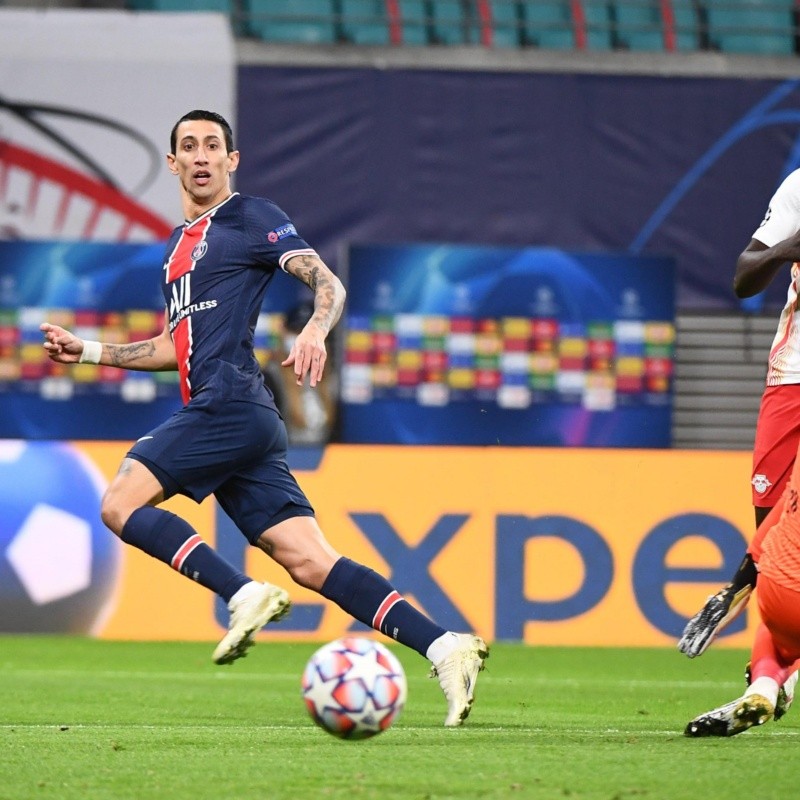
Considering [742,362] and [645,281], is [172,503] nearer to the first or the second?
[645,281]

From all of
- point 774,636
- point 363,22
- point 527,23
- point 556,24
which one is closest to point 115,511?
point 774,636

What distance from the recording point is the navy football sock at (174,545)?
17.7 ft

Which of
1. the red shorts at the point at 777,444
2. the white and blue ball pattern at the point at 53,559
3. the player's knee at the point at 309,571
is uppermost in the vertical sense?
the red shorts at the point at 777,444

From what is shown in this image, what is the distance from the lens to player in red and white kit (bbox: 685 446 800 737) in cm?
480

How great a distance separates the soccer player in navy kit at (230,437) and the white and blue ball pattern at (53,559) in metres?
4.52

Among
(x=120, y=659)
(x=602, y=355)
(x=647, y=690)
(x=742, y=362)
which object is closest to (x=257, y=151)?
(x=602, y=355)

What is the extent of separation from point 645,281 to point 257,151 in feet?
11.5

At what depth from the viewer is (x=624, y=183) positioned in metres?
14.9

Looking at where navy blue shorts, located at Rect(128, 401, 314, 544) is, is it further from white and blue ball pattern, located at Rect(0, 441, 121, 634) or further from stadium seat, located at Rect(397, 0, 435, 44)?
stadium seat, located at Rect(397, 0, 435, 44)

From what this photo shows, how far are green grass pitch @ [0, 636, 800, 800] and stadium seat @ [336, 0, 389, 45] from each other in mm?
7691

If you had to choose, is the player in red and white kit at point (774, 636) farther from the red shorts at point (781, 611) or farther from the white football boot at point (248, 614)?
the white football boot at point (248, 614)

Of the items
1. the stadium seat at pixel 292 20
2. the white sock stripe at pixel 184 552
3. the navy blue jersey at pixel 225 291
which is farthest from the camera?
the stadium seat at pixel 292 20

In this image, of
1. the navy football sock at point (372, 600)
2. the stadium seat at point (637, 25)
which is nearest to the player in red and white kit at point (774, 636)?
the navy football sock at point (372, 600)

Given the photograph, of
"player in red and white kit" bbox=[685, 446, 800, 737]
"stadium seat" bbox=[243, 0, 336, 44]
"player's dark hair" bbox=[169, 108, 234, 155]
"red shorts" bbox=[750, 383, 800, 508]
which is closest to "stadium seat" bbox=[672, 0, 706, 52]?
"stadium seat" bbox=[243, 0, 336, 44]
